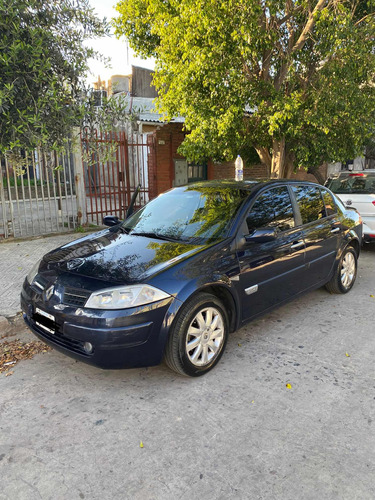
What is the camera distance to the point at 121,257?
3.47 meters

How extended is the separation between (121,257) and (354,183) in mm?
6159

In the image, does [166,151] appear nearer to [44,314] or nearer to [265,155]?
[265,155]

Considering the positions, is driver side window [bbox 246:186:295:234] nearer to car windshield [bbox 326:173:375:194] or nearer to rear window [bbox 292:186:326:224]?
rear window [bbox 292:186:326:224]

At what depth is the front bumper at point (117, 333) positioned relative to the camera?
292 centimetres

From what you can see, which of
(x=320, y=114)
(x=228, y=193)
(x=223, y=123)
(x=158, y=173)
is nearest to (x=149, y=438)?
(x=228, y=193)

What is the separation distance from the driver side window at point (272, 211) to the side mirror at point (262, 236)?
14 centimetres

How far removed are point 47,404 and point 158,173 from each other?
33.0ft

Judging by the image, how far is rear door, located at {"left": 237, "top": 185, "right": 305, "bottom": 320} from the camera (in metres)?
3.71

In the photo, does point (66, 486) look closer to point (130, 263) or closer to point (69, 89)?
point (130, 263)

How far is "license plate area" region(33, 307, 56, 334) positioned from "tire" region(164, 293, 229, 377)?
3.12 feet

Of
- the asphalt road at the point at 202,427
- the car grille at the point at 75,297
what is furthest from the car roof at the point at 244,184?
the car grille at the point at 75,297

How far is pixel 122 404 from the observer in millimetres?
2990

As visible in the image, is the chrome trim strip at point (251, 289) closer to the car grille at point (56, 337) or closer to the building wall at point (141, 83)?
the car grille at point (56, 337)

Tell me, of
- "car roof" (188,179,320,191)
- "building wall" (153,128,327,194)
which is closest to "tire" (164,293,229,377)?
"car roof" (188,179,320,191)
